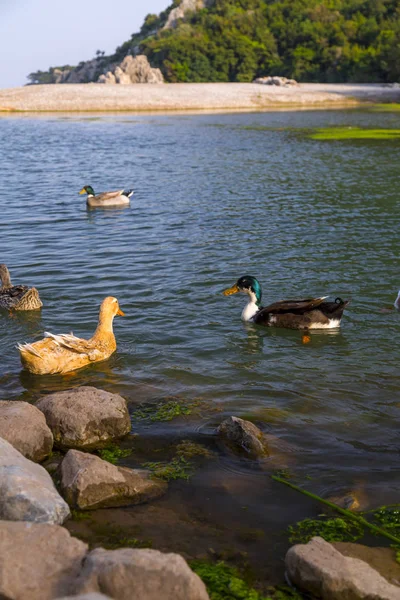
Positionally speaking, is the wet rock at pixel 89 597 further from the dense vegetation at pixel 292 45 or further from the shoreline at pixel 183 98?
the dense vegetation at pixel 292 45

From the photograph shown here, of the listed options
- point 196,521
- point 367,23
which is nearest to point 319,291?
point 196,521

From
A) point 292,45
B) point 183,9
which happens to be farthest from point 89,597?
point 183,9

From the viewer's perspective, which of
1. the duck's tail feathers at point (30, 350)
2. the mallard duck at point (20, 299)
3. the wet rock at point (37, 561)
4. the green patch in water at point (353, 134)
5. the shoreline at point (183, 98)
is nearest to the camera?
the wet rock at point (37, 561)

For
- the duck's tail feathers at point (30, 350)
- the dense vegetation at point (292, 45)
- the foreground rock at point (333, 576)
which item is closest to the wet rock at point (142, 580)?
the foreground rock at point (333, 576)

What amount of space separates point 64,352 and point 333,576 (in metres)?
5.14

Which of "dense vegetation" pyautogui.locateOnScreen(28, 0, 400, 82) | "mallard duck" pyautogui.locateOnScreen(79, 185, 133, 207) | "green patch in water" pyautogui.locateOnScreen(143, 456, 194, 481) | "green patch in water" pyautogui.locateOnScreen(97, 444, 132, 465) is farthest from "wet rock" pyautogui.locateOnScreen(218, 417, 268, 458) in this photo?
"dense vegetation" pyautogui.locateOnScreen(28, 0, 400, 82)

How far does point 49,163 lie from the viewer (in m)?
29.7

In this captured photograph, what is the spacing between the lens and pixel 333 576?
4453 mm

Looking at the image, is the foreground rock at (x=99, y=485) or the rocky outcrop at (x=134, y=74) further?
the rocky outcrop at (x=134, y=74)

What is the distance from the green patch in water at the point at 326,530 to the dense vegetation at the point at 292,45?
94233mm

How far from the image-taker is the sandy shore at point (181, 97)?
71.9 meters

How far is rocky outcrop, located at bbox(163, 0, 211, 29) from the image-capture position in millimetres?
134875

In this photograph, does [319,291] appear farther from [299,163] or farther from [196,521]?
[299,163]

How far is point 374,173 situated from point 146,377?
59.1 ft
